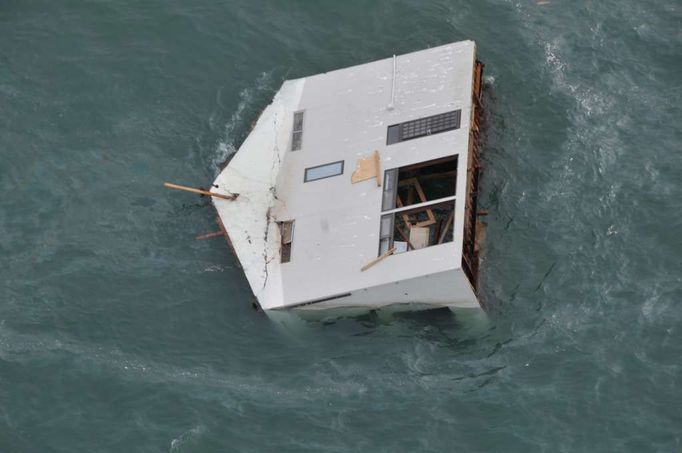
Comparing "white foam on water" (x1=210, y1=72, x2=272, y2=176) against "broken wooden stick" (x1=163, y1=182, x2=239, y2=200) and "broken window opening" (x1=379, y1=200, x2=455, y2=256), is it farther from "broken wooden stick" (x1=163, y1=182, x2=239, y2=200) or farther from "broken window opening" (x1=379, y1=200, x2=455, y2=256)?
"broken window opening" (x1=379, y1=200, x2=455, y2=256)

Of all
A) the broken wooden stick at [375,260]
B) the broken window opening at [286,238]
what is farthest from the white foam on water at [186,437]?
the broken wooden stick at [375,260]

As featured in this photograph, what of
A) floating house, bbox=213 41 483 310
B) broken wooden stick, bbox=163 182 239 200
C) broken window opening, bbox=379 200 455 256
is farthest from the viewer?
broken wooden stick, bbox=163 182 239 200

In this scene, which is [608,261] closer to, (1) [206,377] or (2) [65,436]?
(1) [206,377]

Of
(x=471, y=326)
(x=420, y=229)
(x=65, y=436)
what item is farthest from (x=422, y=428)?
(x=65, y=436)

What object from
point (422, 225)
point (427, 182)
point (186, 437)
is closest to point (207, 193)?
point (422, 225)

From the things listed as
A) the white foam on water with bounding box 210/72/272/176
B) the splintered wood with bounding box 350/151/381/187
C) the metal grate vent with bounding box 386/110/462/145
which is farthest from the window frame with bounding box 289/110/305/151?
the metal grate vent with bounding box 386/110/462/145

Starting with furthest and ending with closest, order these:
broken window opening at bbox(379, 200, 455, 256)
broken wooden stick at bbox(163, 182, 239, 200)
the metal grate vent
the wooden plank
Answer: broken wooden stick at bbox(163, 182, 239, 200), the metal grate vent, the wooden plank, broken window opening at bbox(379, 200, 455, 256)

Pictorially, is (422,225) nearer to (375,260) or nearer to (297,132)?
(375,260)
